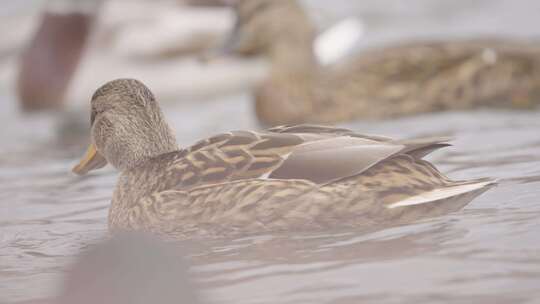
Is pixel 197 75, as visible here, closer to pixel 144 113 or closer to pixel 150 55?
pixel 150 55

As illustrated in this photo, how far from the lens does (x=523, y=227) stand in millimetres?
4668

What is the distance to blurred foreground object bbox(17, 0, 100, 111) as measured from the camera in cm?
1094

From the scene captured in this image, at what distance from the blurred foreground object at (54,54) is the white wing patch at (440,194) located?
6.64 m

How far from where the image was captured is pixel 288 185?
4.87 metres

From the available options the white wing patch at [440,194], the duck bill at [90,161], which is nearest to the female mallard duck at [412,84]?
the duck bill at [90,161]

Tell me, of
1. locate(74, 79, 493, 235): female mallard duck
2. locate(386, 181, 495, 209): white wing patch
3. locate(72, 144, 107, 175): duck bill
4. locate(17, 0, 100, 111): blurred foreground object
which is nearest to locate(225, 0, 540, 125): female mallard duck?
locate(17, 0, 100, 111): blurred foreground object

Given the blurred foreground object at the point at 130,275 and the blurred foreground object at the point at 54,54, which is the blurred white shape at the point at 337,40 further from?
the blurred foreground object at the point at 130,275

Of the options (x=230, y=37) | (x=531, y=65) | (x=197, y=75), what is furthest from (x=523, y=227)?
(x=197, y=75)

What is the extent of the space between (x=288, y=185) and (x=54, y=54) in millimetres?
6689

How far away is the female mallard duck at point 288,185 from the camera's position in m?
4.82

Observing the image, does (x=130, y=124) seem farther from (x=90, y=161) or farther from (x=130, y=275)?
(x=130, y=275)

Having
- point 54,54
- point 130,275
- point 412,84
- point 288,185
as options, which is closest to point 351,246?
point 288,185

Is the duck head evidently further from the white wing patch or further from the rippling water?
the white wing patch

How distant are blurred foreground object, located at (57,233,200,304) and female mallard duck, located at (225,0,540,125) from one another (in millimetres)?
4471
